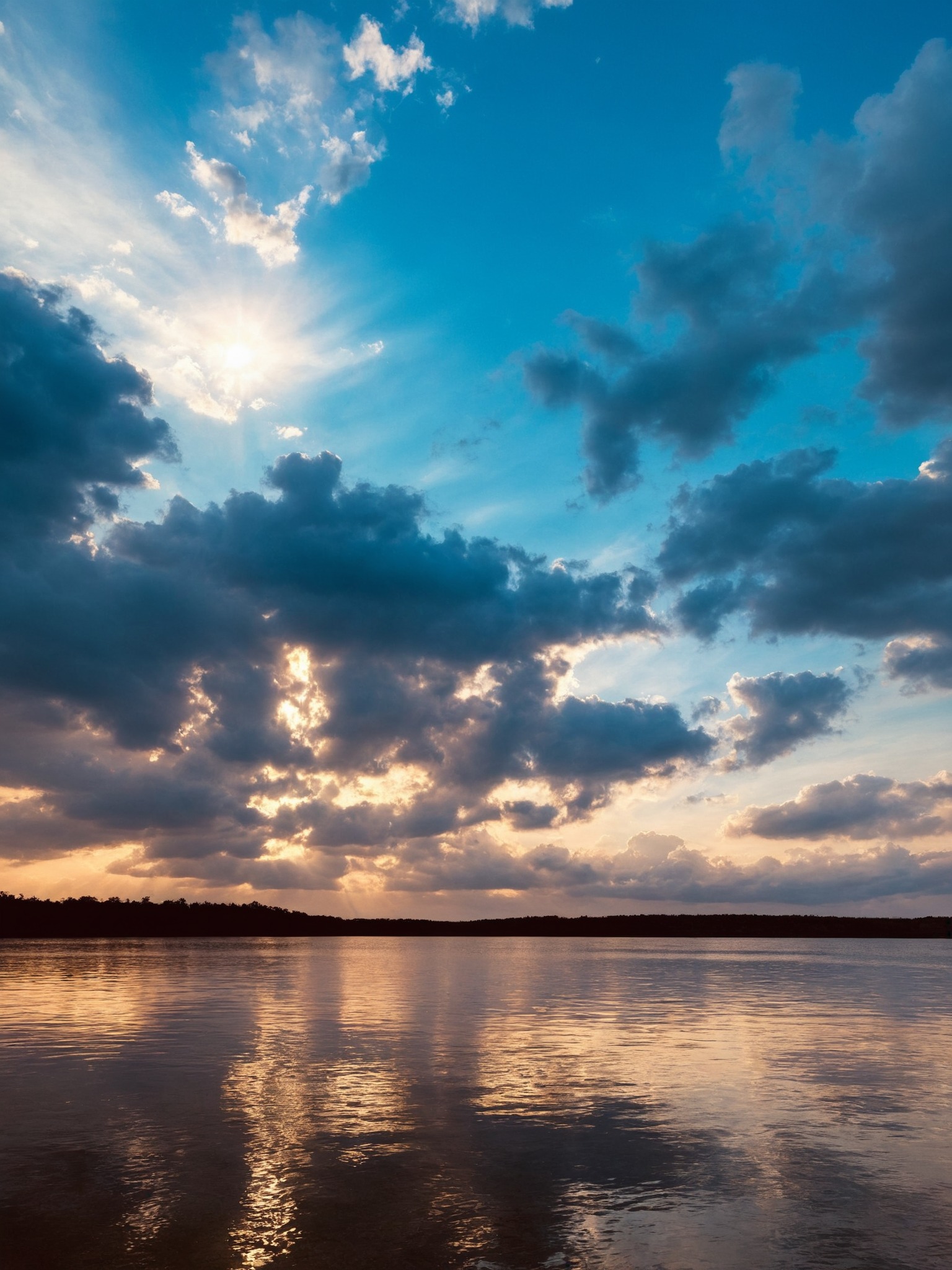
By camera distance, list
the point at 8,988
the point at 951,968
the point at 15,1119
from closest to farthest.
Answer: the point at 15,1119 → the point at 8,988 → the point at 951,968

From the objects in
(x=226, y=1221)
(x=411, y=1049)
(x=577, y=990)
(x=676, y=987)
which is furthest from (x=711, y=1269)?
(x=676, y=987)

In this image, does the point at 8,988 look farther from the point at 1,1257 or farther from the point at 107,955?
the point at 107,955

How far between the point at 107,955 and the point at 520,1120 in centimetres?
13307

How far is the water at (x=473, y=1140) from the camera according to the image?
1389 centimetres

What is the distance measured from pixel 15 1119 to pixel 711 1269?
17.1 m

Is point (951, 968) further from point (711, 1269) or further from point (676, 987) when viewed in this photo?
point (711, 1269)

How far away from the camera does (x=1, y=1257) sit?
13.2 metres

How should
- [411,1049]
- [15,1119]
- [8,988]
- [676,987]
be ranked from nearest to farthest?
[15,1119] → [411,1049] → [8,988] → [676,987]

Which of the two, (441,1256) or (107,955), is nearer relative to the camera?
(441,1256)

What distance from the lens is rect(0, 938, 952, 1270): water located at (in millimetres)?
13891

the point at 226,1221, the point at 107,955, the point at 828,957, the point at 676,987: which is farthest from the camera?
the point at 828,957

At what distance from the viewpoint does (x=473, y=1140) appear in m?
20.7

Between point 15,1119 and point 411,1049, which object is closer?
point 15,1119

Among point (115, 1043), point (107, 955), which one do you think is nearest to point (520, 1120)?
point (115, 1043)
